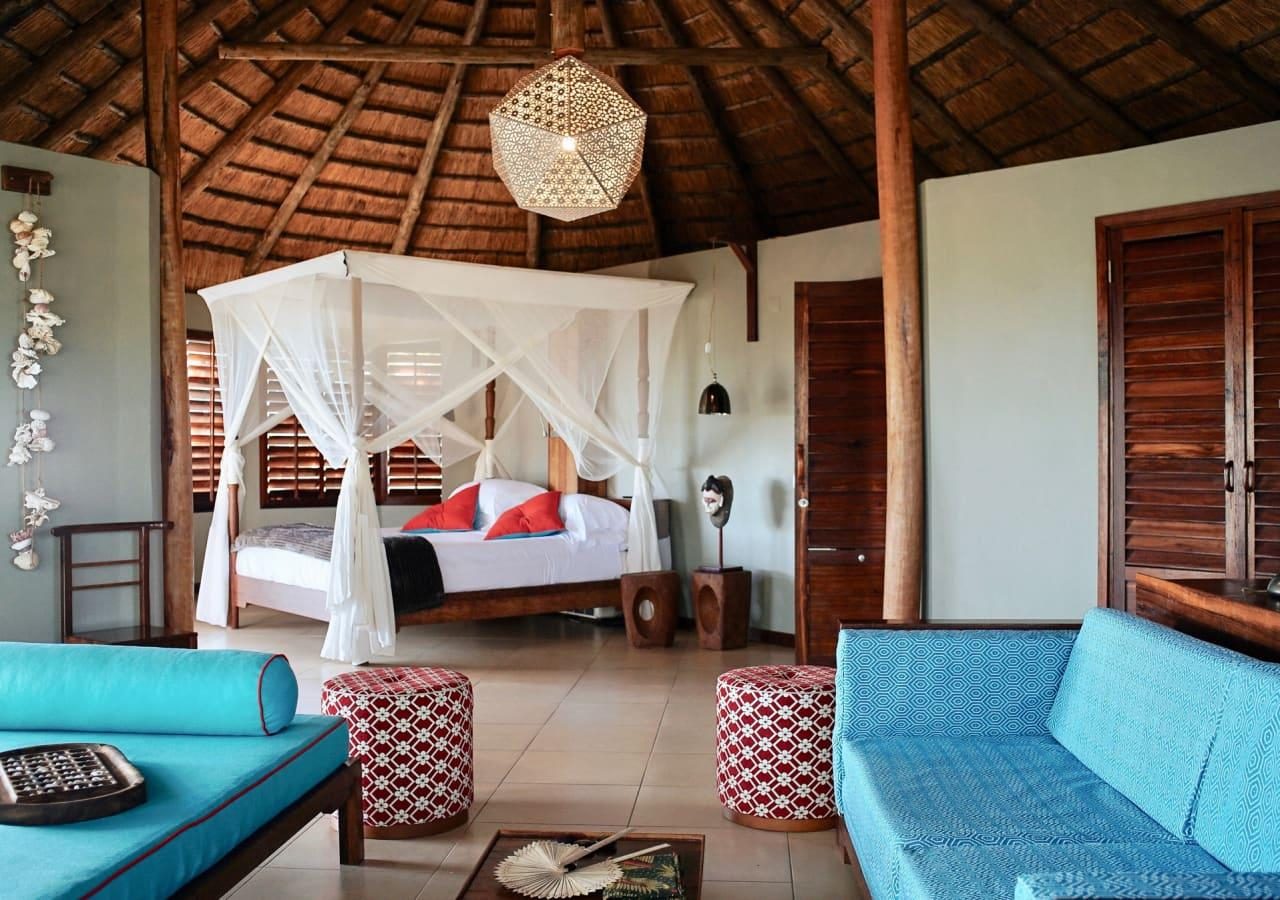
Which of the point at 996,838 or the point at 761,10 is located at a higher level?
the point at 761,10

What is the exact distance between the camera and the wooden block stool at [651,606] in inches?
263

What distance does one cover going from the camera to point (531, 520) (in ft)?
23.8

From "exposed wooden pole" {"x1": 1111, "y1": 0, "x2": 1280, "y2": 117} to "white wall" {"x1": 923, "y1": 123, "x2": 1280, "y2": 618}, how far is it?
75 cm

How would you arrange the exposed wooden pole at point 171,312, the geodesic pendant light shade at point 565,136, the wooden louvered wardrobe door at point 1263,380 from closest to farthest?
1. the geodesic pendant light shade at point 565,136
2. the wooden louvered wardrobe door at point 1263,380
3. the exposed wooden pole at point 171,312

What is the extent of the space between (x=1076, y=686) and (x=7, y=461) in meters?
4.16

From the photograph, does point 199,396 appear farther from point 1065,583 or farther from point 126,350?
point 1065,583

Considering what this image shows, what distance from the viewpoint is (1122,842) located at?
2.20 metres

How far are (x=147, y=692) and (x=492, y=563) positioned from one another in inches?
149

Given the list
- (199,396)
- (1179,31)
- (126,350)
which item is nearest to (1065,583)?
(1179,31)

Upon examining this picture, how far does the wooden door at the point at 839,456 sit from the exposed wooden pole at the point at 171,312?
9.84ft

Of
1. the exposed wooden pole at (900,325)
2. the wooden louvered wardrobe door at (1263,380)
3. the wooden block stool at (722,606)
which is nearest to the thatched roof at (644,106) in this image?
the exposed wooden pole at (900,325)

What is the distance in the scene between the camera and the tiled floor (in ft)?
10.3

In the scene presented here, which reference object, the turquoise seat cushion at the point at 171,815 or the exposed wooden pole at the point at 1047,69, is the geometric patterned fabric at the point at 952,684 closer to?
the turquoise seat cushion at the point at 171,815

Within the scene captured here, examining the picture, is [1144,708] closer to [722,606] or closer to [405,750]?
[405,750]
